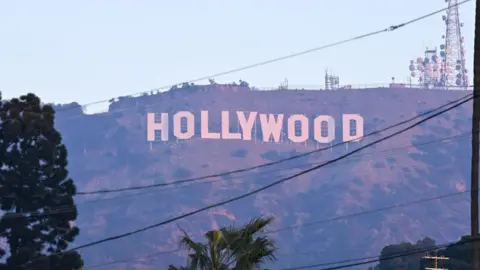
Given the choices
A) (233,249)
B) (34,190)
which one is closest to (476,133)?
(233,249)

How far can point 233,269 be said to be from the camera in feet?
162

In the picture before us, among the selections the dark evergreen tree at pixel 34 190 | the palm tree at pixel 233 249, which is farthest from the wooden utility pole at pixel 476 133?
the dark evergreen tree at pixel 34 190

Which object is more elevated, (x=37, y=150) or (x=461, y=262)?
(x=37, y=150)

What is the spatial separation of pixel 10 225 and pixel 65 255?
416 cm

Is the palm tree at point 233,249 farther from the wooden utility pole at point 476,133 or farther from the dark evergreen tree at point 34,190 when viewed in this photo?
the dark evergreen tree at point 34,190

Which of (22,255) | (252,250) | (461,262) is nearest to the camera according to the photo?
(252,250)

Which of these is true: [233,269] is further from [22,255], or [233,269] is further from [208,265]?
[22,255]

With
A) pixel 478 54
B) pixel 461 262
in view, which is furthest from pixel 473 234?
pixel 461 262

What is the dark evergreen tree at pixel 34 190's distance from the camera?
99.5 metres

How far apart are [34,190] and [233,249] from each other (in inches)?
2168

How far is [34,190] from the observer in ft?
338

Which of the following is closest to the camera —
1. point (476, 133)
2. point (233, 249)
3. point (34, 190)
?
point (233, 249)

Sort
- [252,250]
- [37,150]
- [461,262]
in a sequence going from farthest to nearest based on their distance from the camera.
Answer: [461,262] < [37,150] < [252,250]

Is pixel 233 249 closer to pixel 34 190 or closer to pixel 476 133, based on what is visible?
pixel 476 133
